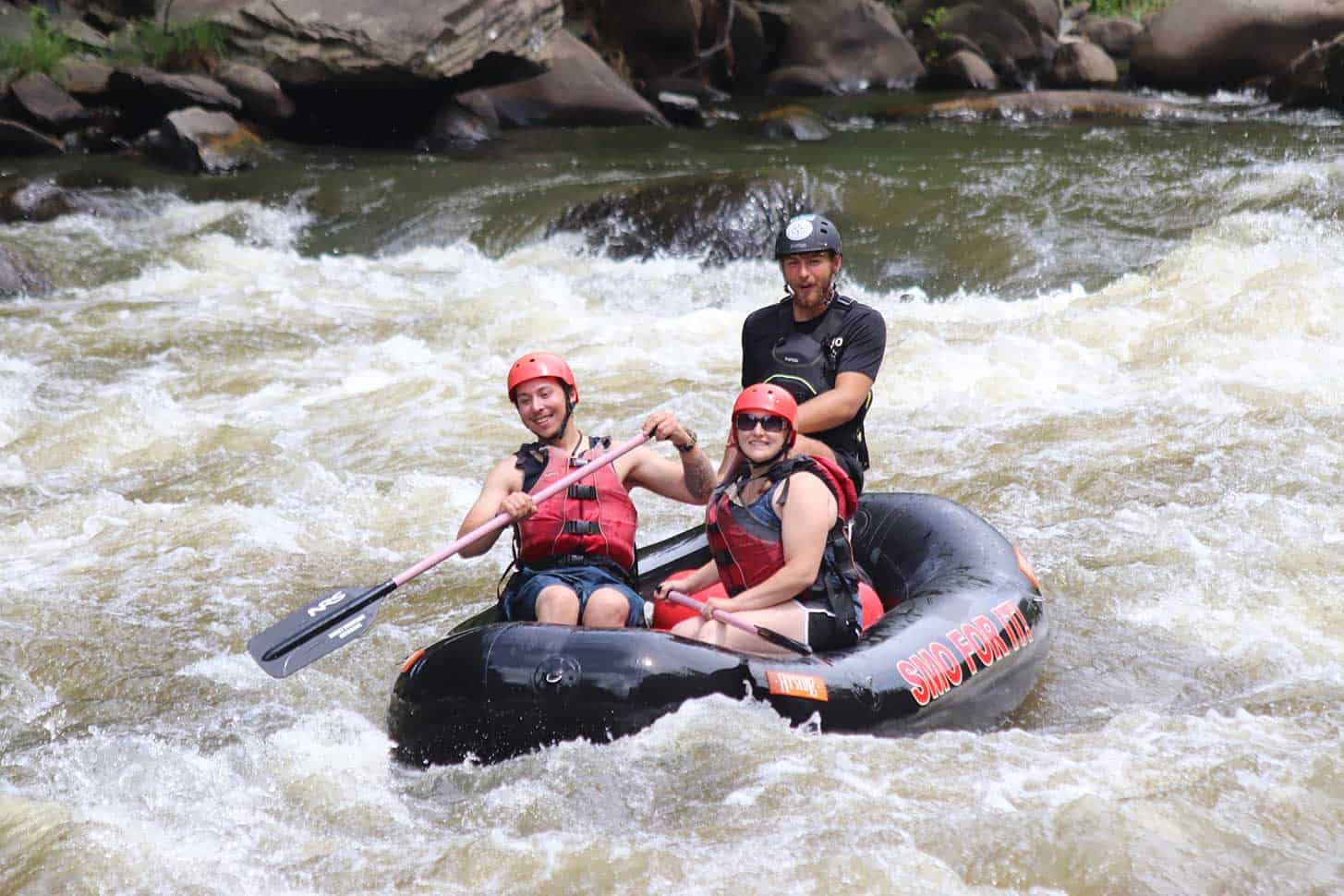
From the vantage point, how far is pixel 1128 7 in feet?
77.6

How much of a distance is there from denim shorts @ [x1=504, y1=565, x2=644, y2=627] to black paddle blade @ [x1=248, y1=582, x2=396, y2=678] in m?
0.39

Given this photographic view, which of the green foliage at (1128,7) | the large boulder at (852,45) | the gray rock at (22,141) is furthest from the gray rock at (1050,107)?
the green foliage at (1128,7)

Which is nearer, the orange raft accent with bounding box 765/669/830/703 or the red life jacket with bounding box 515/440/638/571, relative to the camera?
the orange raft accent with bounding box 765/669/830/703

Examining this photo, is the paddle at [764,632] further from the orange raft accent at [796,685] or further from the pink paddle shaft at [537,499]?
the pink paddle shaft at [537,499]

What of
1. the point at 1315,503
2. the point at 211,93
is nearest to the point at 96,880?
the point at 1315,503

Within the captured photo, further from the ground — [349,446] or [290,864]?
[290,864]

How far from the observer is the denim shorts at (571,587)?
4.16m

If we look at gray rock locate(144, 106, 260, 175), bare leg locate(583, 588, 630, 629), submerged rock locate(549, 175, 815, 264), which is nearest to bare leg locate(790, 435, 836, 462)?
bare leg locate(583, 588, 630, 629)

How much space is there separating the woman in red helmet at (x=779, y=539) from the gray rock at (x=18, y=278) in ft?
25.0

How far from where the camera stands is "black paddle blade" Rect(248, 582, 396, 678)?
4.18m

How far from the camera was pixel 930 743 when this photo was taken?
3.90 m

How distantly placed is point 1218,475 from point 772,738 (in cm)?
337

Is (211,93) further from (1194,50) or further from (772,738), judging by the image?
(772,738)

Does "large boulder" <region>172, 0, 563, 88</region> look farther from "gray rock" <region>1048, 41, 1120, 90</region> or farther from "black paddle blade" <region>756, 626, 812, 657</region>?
"black paddle blade" <region>756, 626, 812, 657</region>
